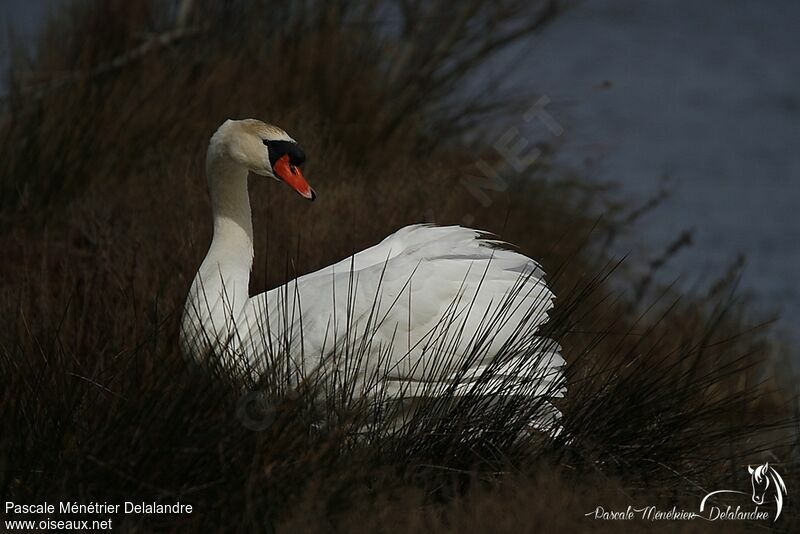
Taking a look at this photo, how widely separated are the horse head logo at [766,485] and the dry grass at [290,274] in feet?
0.27

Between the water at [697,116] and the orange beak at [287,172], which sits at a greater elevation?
the water at [697,116]

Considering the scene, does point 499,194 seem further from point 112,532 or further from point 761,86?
point 761,86

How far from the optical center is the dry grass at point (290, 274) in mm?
3260

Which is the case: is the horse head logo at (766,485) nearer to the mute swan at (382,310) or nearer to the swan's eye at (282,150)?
the mute swan at (382,310)

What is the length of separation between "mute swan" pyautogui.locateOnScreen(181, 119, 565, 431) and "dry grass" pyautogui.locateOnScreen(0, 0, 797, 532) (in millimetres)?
144

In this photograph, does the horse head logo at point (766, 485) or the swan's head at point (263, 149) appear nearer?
the horse head logo at point (766, 485)

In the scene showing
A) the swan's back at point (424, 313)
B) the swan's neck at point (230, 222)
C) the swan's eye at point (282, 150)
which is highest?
the swan's eye at point (282, 150)

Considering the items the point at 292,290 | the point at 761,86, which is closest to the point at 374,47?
the point at 292,290

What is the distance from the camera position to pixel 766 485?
12.6 feet

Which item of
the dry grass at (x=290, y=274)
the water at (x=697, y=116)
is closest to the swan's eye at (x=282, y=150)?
the dry grass at (x=290, y=274)

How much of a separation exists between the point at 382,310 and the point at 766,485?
1.31 meters

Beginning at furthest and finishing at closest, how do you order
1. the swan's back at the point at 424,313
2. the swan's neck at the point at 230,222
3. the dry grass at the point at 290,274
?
the swan's neck at the point at 230,222, the swan's back at the point at 424,313, the dry grass at the point at 290,274

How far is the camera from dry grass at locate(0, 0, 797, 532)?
326 centimetres

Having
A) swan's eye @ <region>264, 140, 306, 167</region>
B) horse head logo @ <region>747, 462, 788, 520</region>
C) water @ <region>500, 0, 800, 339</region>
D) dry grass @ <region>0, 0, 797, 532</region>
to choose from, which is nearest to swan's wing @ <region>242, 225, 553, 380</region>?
dry grass @ <region>0, 0, 797, 532</region>
